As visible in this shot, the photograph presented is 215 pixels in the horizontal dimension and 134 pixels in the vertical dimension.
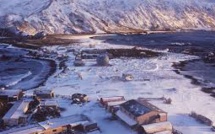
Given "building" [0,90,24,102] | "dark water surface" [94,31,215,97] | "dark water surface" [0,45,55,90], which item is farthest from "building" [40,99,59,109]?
"dark water surface" [94,31,215,97]

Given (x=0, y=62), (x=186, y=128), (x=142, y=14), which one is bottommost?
(x=186, y=128)

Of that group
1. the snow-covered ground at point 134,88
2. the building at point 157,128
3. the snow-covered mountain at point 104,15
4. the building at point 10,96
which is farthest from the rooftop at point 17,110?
the snow-covered mountain at point 104,15

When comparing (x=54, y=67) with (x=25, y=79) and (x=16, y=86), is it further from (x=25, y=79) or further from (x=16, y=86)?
(x=16, y=86)

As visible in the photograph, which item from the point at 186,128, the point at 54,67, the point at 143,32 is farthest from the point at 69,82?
the point at 143,32

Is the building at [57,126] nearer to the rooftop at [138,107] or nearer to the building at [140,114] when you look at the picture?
the building at [140,114]

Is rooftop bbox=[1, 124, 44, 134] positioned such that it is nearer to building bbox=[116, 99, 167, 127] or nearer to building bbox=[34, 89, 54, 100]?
building bbox=[116, 99, 167, 127]

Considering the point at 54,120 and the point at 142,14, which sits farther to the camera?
the point at 142,14

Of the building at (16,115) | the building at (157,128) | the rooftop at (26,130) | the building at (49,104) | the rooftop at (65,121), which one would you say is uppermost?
the building at (49,104)

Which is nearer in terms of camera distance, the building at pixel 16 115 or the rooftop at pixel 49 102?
the building at pixel 16 115
